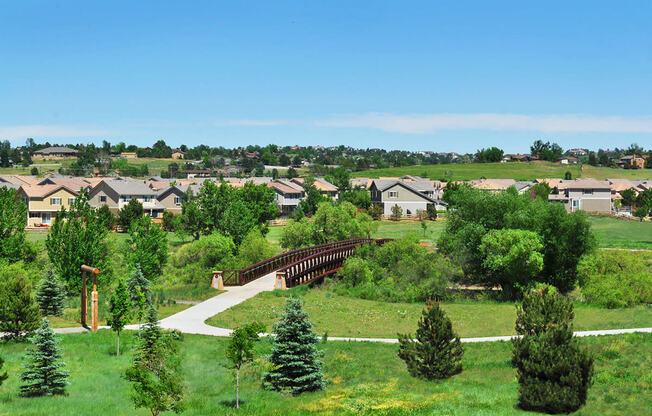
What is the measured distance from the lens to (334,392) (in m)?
21.0

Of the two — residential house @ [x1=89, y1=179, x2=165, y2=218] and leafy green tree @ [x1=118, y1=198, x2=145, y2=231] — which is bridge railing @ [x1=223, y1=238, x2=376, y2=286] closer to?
leafy green tree @ [x1=118, y1=198, x2=145, y2=231]

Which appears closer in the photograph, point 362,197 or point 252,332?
point 252,332

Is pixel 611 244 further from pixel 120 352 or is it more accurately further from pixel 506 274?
pixel 120 352

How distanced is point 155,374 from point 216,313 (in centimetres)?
1297

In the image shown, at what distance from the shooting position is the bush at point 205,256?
5325 centimetres

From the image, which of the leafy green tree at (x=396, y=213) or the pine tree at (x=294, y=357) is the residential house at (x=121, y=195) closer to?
the leafy green tree at (x=396, y=213)

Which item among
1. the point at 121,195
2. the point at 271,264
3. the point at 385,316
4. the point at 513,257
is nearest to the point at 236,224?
the point at 271,264

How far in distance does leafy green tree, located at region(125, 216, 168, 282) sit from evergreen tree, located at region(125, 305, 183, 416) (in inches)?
911

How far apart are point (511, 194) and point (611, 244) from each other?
2752 centimetres

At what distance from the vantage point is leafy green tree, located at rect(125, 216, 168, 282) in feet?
150

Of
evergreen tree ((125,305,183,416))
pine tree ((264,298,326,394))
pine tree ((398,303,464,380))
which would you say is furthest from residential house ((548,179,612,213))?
evergreen tree ((125,305,183,416))

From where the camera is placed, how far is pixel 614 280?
42.4 metres

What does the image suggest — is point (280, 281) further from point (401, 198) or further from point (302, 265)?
point (401, 198)

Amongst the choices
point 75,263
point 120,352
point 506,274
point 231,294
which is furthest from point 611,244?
point 120,352
